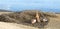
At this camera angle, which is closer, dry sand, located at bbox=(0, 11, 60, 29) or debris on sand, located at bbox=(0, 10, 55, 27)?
dry sand, located at bbox=(0, 11, 60, 29)

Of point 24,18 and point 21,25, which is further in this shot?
point 24,18

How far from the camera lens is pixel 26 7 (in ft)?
11.9

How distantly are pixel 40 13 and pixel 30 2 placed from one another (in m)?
0.46

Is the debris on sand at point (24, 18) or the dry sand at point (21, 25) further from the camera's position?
the debris on sand at point (24, 18)

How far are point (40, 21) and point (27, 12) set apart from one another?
0.55m

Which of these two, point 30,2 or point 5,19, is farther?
point 30,2

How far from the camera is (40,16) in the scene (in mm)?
3182

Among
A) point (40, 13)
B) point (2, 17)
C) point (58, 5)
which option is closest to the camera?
point (2, 17)

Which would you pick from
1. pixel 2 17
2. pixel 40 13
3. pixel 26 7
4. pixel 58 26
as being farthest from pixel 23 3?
pixel 58 26

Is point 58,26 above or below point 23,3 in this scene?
below

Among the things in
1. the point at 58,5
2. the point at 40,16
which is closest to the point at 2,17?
the point at 40,16

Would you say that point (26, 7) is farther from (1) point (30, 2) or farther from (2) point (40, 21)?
(2) point (40, 21)

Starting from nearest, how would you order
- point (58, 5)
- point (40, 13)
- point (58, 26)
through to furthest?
point (58, 26) < point (40, 13) < point (58, 5)

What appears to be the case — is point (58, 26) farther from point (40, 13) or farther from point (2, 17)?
point (2, 17)
